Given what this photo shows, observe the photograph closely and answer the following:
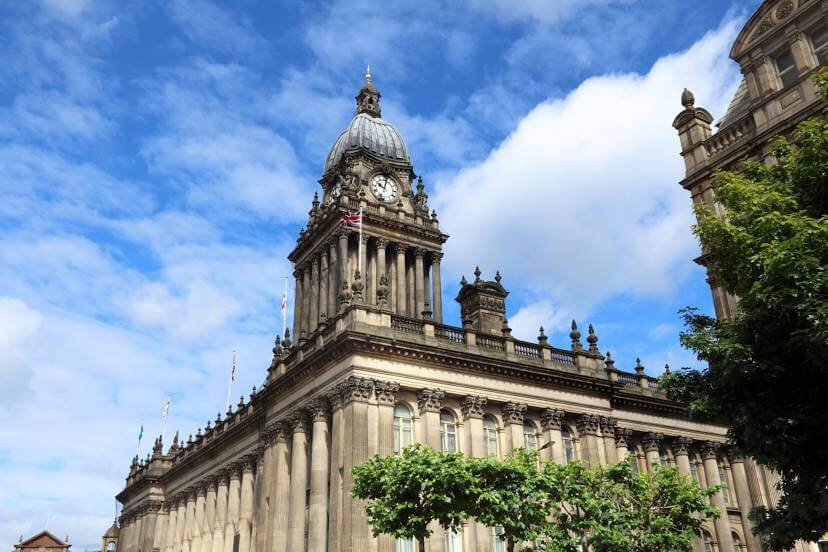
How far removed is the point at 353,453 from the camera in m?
33.9

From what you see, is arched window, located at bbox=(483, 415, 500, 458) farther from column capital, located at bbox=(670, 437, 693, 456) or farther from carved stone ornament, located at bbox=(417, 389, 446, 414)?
column capital, located at bbox=(670, 437, 693, 456)

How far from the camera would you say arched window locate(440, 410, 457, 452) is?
122 feet

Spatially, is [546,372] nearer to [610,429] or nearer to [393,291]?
[610,429]

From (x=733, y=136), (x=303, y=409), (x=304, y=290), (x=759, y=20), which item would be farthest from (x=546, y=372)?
(x=304, y=290)

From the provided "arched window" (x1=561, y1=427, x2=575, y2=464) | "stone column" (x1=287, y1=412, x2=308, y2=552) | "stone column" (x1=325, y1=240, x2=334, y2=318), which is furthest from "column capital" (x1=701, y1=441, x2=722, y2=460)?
"stone column" (x1=325, y1=240, x2=334, y2=318)

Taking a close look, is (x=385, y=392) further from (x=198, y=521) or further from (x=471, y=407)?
(x=198, y=521)

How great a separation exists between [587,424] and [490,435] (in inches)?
252

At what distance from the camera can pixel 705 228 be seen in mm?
19609

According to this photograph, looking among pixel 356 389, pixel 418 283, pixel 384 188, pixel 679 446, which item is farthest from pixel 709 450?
pixel 384 188

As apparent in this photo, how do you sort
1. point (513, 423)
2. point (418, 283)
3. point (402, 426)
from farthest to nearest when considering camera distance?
1. point (418, 283)
2. point (513, 423)
3. point (402, 426)

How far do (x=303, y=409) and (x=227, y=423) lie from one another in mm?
16168

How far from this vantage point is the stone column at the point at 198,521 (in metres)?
55.1

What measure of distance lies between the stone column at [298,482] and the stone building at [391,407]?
0.24 feet

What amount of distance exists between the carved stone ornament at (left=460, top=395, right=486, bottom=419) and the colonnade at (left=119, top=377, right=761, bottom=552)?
0.06 metres
